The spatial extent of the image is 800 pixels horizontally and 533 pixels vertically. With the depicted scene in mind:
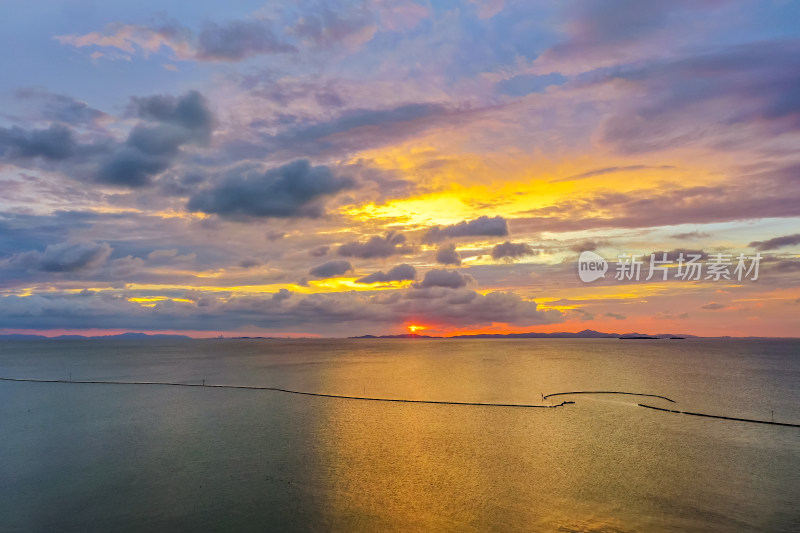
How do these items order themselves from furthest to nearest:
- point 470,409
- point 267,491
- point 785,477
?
point 470,409, point 785,477, point 267,491

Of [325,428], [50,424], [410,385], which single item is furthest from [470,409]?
[50,424]

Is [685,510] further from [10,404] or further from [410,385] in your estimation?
[10,404]

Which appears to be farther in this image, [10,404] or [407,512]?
[10,404]

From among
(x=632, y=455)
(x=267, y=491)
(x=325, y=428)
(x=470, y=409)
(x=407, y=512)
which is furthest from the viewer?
(x=470, y=409)

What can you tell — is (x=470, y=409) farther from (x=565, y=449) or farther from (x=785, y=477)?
(x=785, y=477)

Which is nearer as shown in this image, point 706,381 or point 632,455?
point 632,455

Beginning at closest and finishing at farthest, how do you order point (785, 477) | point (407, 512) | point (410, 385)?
point (407, 512), point (785, 477), point (410, 385)

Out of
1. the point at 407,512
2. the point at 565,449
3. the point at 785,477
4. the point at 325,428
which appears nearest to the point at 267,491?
the point at 407,512

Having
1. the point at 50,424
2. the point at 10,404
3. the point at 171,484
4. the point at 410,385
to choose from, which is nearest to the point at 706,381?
the point at 410,385

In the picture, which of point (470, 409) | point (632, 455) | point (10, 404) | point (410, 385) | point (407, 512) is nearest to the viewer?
point (407, 512)
